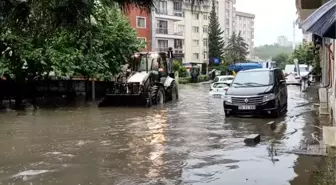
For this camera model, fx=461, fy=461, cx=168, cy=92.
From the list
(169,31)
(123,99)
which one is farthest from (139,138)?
(169,31)

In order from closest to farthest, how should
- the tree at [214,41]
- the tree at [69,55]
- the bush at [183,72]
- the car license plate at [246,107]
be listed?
the car license plate at [246,107], the tree at [69,55], the bush at [183,72], the tree at [214,41]

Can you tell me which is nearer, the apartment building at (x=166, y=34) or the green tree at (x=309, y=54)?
the green tree at (x=309, y=54)

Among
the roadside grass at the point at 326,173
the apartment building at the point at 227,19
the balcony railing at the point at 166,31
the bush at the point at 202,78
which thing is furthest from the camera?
the apartment building at the point at 227,19

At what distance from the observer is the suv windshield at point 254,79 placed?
1575 centimetres

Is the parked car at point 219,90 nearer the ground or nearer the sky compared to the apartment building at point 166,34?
nearer the ground

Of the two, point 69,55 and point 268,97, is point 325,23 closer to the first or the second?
point 268,97

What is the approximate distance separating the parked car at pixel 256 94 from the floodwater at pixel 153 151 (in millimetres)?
390

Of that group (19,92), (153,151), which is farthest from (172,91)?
(153,151)

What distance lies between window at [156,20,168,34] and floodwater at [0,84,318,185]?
46.8 metres

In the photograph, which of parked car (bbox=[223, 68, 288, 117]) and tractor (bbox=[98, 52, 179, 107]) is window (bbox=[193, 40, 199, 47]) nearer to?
tractor (bbox=[98, 52, 179, 107])

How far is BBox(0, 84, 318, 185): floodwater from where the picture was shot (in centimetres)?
742

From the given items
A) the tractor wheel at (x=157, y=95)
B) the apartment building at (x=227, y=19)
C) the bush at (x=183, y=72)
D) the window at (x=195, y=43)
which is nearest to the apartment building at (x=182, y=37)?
the window at (x=195, y=43)

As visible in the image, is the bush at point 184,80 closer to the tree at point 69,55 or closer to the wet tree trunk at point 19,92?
the tree at point 69,55

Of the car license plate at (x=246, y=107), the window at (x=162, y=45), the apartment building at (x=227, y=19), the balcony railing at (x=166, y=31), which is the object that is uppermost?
the apartment building at (x=227, y=19)
